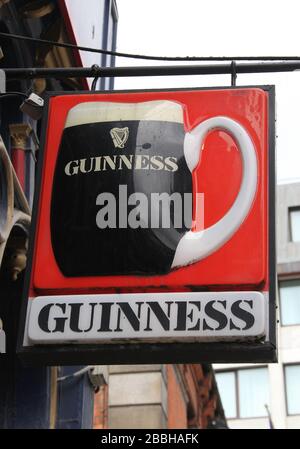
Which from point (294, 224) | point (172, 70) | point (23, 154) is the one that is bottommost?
point (172, 70)

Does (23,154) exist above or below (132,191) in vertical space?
above

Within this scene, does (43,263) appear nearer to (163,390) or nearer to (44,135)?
(44,135)

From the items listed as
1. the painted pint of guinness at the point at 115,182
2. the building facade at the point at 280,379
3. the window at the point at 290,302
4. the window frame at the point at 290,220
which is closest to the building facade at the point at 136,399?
the painted pint of guinness at the point at 115,182

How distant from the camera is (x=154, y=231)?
7441 millimetres

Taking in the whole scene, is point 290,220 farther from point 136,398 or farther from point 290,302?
point 136,398

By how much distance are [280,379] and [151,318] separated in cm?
4099

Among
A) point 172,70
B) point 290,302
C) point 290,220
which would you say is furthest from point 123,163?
point 290,220

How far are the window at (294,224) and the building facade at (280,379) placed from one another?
28 centimetres

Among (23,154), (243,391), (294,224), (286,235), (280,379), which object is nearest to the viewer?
(23,154)

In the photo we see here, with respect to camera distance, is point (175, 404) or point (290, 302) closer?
point (175, 404)

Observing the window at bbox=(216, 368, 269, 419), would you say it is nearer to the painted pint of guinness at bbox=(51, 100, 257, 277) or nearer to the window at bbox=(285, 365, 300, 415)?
the window at bbox=(285, 365, 300, 415)

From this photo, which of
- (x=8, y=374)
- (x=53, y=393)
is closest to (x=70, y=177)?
(x=8, y=374)

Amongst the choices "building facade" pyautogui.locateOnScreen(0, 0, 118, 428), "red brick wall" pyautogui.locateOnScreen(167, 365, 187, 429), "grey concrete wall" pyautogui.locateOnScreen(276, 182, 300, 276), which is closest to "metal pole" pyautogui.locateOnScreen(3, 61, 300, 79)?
"building facade" pyautogui.locateOnScreen(0, 0, 118, 428)

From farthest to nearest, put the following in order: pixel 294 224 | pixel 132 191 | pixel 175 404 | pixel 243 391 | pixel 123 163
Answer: pixel 294 224
pixel 243 391
pixel 175 404
pixel 123 163
pixel 132 191
